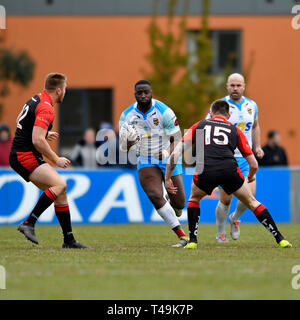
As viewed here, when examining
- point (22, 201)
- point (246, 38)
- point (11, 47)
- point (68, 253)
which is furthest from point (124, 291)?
point (246, 38)

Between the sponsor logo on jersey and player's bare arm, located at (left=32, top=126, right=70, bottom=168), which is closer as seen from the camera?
player's bare arm, located at (left=32, top=126, right=70, bottom=168)

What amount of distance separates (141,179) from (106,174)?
568 centimetres

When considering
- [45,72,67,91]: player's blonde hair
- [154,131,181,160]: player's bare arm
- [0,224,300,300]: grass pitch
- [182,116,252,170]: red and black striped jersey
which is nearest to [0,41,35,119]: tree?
[0,224,300,300]: grass pitch

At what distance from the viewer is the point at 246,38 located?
28.0m

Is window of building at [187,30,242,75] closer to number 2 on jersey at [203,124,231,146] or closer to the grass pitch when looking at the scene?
the grass pitch

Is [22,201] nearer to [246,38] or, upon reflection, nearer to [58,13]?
[58,13]

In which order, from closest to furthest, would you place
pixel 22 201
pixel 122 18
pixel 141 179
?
pixel 141 179 < pixel 22 201 < pixel 122 18

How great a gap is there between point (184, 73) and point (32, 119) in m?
15.7

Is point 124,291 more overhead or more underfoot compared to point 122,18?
more underfoot

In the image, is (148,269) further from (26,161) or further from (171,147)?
(171,147)

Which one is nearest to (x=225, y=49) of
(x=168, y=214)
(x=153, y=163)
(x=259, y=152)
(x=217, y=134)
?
(x=259, y=152)

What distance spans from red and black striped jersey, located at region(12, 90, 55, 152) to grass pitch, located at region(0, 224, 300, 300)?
4.43ft

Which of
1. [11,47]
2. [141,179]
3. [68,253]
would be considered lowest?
[68,253]

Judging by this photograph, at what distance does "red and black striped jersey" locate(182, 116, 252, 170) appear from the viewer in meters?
9.59
